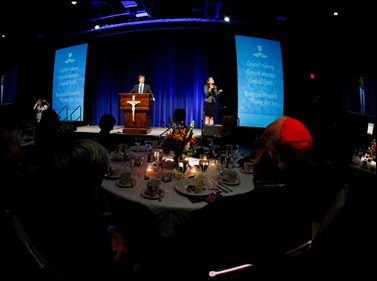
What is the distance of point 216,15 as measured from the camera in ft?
23.6

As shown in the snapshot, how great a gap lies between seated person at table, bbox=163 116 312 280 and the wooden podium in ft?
18.6

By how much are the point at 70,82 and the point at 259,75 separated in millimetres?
7533

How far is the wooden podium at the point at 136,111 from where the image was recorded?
662 centimetres

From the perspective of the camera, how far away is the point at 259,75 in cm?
751

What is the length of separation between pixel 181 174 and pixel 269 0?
6.41 metres

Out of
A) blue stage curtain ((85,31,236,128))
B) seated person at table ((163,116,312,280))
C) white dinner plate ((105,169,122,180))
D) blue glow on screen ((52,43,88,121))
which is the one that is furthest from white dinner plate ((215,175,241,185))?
blue glow on screen ((52,43,88,121))

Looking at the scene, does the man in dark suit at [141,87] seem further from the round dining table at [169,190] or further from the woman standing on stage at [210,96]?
the round dining table at [169,190]

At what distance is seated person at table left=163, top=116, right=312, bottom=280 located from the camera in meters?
→ 1.16

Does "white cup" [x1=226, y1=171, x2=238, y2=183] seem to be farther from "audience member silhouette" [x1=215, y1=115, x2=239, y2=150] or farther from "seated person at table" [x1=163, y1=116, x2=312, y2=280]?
"audience member silhouette" [x1=215, y1=115, x2=239, y2=150]

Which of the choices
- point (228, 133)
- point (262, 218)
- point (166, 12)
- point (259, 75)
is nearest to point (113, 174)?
point (262, 218)

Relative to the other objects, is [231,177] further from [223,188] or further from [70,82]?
[70,82]

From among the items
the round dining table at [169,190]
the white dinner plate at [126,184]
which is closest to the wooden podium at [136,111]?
the round dining table at [169,190]

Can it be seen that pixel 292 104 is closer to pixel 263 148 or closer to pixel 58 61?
pixel 263 148

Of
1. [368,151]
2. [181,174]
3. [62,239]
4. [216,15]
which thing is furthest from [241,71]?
[62,239]
